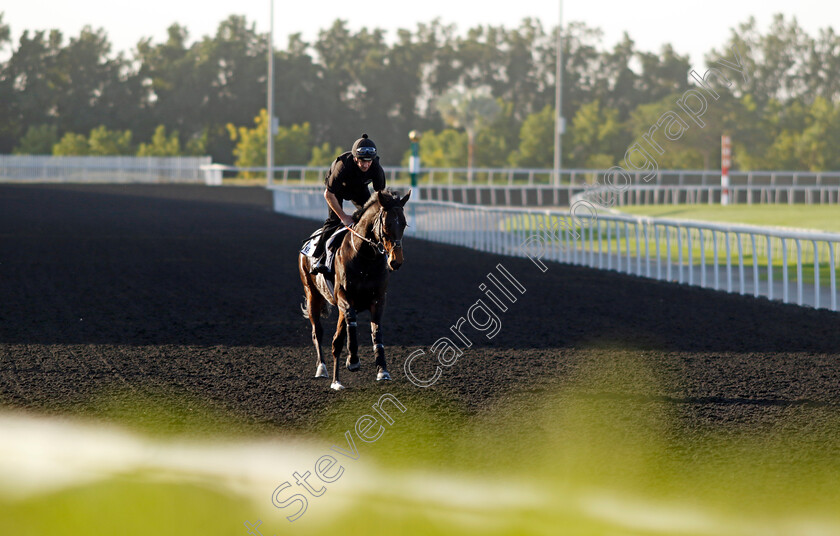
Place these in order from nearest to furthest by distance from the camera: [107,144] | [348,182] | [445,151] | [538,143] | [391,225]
Result: [391,225]
[348,182]
[107,144]
[538,143]
[445,151]

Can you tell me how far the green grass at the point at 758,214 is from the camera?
103ft

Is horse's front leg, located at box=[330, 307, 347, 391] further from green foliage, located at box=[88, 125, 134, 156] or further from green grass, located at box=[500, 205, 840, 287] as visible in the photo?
green foliage, located at box=[88, 125, 134, 156]

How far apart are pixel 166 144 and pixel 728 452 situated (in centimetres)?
6756

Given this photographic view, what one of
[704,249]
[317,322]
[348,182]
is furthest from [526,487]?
[704,249]

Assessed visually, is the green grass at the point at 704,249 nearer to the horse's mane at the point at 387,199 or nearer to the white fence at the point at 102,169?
the horse's mane at the point at 387,199

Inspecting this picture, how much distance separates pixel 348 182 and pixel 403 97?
80.0 meters

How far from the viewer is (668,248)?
17.6 meters

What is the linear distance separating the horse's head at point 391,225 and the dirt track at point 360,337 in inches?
46.7

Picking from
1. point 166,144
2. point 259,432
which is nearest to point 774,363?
point 259,432

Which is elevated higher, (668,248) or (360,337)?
(668,248)

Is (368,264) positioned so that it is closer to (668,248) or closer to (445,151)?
(668,248)

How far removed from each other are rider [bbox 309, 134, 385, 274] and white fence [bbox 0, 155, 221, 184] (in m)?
52.1

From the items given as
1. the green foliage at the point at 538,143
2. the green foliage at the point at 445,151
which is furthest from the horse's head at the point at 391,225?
the green foliage at the point at 538,143

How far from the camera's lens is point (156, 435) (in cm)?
710
